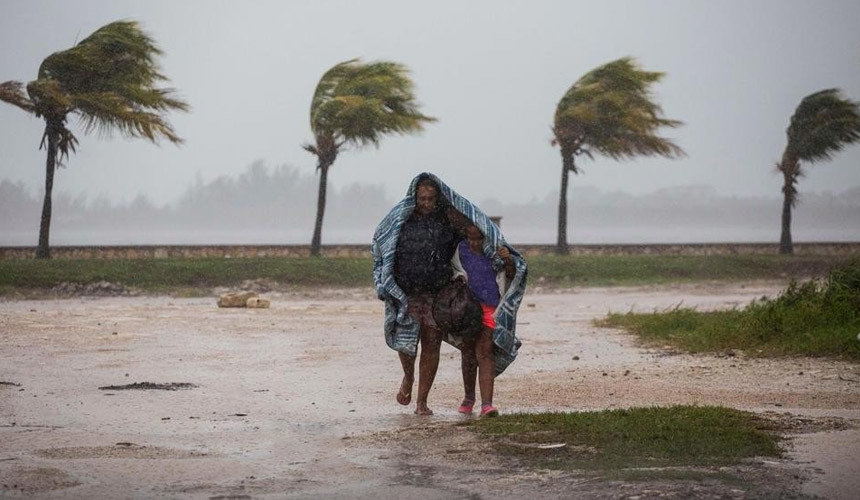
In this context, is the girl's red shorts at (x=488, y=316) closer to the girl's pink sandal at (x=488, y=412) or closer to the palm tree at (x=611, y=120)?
the girl's pink sandal at (x=488, y=412)

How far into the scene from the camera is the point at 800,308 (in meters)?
16.1

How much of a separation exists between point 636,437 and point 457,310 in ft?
6.41

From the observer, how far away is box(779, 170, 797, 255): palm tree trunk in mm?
46500

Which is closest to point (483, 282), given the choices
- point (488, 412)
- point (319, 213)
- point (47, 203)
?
point (488, 412)

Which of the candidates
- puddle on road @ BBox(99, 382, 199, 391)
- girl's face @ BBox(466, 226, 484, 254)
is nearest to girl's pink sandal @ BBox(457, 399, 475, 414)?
girl's face @ BBox(466, 226, 484, 254)

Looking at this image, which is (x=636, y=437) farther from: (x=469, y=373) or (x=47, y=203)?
(x=47, y=203)

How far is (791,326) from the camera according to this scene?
1551 cm

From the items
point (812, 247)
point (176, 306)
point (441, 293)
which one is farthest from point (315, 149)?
point (441, 293)

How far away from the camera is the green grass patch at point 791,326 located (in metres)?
14.4

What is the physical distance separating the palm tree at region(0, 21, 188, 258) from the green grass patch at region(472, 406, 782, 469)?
2692 cm

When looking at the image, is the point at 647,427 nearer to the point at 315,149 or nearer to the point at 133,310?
the point at 133,310

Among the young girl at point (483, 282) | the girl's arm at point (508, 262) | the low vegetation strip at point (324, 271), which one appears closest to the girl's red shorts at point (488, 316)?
the young girl at point (483, 282)

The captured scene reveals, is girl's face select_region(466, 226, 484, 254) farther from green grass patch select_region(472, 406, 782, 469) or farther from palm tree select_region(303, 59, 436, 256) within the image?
palm tree select_region(303, 59, 436, 256)

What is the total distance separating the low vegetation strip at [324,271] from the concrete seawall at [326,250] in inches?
72.5
